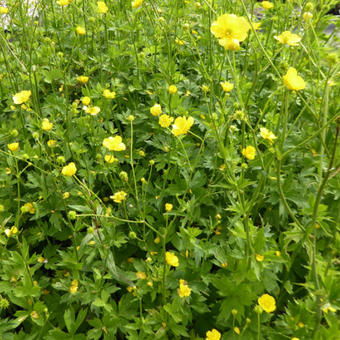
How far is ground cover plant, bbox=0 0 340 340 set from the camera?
3.62 feet

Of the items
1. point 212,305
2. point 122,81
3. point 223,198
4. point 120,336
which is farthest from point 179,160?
point 122,81

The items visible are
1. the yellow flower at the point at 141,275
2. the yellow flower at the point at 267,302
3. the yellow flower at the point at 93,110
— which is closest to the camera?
the yellow flower at the point at 267,302

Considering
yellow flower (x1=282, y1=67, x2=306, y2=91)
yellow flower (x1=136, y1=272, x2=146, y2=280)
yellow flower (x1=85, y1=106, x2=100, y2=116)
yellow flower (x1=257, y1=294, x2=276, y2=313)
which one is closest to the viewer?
yellow flower (x1=282, y1=67, x2=306, y2=91)

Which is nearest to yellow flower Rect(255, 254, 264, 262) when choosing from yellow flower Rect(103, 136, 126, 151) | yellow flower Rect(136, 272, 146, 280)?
yellow flower Rect(136, 272, 146, 280)

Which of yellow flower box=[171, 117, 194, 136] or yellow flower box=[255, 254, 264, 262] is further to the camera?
yellow flower box=[171, 117, 194, 136]

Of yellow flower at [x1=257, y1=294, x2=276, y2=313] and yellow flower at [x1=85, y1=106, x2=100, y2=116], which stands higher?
yellow flower at [x1=85, y1=106, x2=100, y2=116]

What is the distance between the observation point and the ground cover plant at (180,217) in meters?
1.10

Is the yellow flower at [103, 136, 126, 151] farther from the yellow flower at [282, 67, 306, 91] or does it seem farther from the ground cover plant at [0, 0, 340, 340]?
the yellow flower at [282, 67, 306, 91]

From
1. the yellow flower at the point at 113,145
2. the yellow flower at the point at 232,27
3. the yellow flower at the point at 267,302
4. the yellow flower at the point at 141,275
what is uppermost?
the yellow flower at the point at 232,27

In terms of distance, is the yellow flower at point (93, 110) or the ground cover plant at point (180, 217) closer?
the ground cover plant at point (180, 217)

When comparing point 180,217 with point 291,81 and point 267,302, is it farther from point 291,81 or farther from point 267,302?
point 291,81

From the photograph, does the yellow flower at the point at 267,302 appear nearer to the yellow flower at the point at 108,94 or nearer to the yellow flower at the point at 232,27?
the yellow flower at the point at 232,27

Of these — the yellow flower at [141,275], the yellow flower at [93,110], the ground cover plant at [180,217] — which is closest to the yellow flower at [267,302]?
the ground cover plant at [180,217]

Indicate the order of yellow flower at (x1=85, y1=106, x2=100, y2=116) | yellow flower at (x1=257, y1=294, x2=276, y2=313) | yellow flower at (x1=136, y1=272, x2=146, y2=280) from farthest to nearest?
yellow flower at (x1=85, y1=106, x2=100, y2=116) → yellow flower at (x1=136, y1=272, x2=146, y2=280) → yellow flower at (x1=257, y1=294, x2=276, y2=313)
